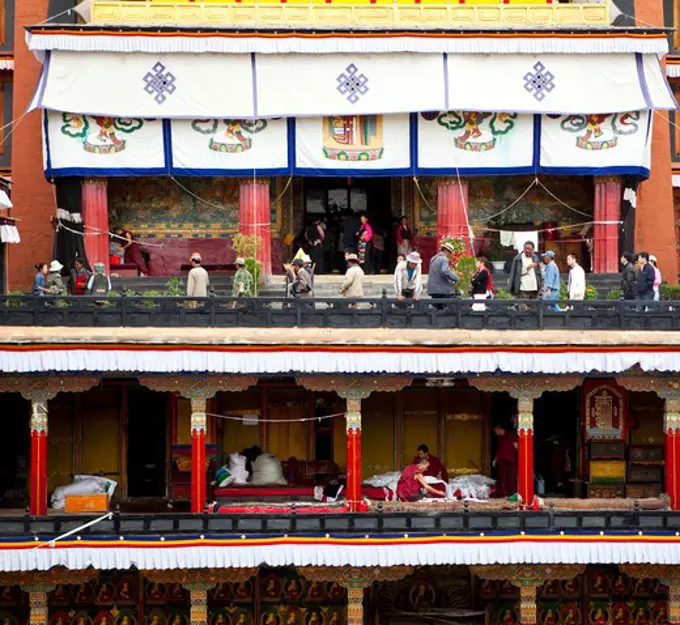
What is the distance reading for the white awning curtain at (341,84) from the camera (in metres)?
38.6

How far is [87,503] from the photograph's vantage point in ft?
115

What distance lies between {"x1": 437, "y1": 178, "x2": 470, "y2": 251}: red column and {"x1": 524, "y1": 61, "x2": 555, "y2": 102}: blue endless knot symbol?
7.62 feet

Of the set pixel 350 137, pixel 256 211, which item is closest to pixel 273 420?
pixel 256 211

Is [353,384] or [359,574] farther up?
[353,384]

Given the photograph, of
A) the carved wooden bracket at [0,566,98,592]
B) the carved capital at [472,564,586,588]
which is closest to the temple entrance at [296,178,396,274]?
the carved capital at [472,564,586,588]

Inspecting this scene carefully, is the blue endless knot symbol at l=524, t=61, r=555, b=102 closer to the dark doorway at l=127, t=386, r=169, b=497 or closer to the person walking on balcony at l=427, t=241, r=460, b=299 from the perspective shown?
the person walking on balcony at l=427, t=241, r=460, b=299

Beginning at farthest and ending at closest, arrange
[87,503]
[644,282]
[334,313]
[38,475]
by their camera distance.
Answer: [644,282]
[87,503]
[38,475]
[334,313]

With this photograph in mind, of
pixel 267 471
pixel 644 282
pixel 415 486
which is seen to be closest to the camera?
pixel 644 282

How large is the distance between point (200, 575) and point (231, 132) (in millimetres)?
9567

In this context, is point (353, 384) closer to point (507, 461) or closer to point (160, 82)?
point (507, 461)

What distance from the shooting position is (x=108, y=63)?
38688mm

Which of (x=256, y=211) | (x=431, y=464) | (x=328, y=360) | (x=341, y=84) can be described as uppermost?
(x=341, y=84)

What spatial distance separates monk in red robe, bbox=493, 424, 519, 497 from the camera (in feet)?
119

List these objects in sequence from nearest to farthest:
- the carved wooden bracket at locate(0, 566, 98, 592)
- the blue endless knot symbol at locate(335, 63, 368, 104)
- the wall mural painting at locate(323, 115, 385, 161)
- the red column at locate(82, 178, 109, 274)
A: 1. the carved wooden bracket at locate(0, 566, 98, 592)
2. the blue endless knot symbol at locate(335, 63, 368, 104)
3. the wall mural painting at locate(323, 115, 385, 161)
4. the red column at locate(82, 178, 109, 274)
